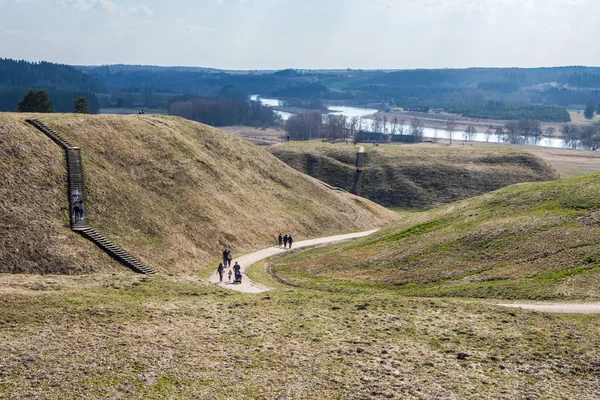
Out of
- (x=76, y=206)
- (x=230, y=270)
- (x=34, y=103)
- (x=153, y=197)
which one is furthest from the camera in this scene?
(x=34, y=103)

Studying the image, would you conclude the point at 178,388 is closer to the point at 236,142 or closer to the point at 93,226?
the point at 93,226

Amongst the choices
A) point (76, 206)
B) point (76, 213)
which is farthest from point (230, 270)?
point (76, 206)

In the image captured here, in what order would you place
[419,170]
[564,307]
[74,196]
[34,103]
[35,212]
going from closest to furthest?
[564,307]
[35,212]
[74,196]
[34,103]
[419,170]

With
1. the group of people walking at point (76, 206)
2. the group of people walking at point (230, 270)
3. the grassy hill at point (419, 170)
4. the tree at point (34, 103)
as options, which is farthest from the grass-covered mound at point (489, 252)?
the tree at point (34, 103)

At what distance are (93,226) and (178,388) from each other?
90.5 feet

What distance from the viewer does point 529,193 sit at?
5766cm

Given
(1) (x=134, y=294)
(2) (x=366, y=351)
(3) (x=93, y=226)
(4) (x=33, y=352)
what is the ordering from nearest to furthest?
(4) (x=33, y=352) < (2) (x=366, y=351) < (1) (x=134, y=294) < (3) (x=93, y=226)

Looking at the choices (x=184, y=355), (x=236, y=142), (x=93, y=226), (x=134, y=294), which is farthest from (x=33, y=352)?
(x=236, y=142)

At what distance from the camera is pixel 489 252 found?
1805 inches

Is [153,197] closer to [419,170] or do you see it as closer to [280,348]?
[280,348]

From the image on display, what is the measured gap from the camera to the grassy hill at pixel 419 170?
376ft

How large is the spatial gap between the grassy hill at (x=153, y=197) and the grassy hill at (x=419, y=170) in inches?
1049

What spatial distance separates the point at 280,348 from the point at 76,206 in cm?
2719

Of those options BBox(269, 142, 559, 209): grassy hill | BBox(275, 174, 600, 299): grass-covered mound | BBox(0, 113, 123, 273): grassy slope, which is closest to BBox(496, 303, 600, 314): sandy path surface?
BBox(275, 174, 600, 299): grass-covered mound
